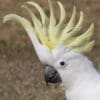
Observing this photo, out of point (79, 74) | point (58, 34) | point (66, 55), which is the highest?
point (58, 34)

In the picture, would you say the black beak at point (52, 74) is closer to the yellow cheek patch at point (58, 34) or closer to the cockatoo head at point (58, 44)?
the cockatoo head at point (58, 44)

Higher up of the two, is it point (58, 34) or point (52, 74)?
point (58, 34)

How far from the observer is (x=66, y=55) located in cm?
307

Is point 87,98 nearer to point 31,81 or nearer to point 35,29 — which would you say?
point 35,29

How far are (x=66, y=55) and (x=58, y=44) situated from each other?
88 millimetres

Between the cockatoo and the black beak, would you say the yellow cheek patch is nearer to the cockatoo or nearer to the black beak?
the cockatoo

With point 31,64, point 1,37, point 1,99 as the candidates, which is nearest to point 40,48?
point 1,99

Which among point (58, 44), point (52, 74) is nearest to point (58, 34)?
point (58, 44)

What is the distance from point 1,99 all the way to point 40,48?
2.11 metres

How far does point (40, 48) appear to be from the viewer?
305cm

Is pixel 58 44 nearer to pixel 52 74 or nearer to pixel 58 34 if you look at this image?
pixel 58 34

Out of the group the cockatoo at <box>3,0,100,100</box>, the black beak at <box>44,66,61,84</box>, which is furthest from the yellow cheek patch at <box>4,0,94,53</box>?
the black beak at <box>44,66,61,84</box>

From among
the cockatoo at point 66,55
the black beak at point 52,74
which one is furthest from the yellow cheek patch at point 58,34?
the black beak at point 52,74

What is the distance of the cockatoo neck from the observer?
3.05m
